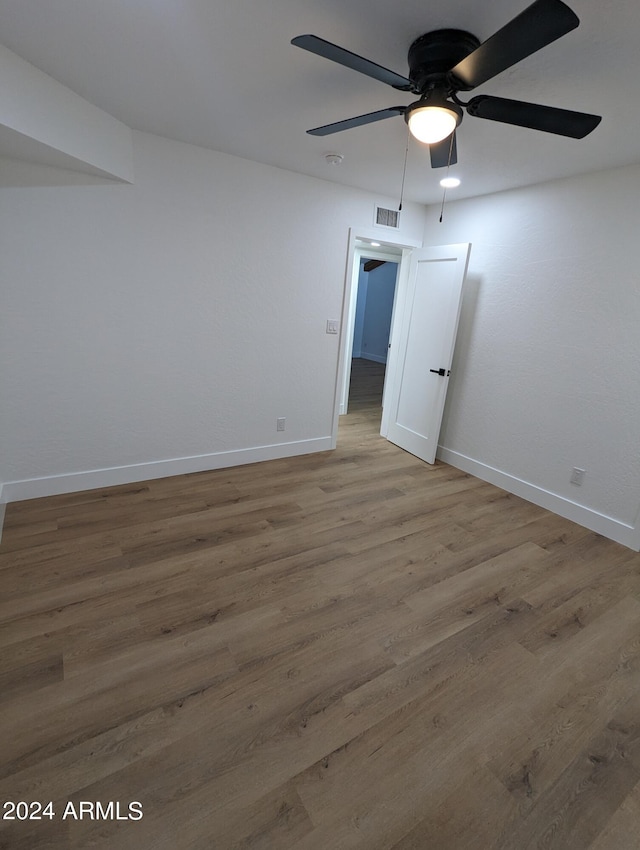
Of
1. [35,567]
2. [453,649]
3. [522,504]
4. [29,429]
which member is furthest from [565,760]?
[29,429]

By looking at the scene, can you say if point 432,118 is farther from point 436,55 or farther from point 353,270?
point 353,270

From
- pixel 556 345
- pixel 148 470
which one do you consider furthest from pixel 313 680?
pixel 556 345

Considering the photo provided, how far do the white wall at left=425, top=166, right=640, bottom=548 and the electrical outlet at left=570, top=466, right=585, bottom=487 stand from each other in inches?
1.2

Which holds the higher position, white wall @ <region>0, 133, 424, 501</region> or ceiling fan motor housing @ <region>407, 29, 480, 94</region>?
ceiling fan motor housing @ <region>407, 29, 480, 94</region>

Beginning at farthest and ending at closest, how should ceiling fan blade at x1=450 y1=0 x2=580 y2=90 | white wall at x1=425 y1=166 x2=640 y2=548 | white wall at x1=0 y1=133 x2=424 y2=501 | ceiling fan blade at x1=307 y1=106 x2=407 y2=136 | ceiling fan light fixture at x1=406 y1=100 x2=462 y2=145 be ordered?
white wall at x1=425 y1=166 x2=640 y2=548, white wall at x1=0 y1=133 x2=424 y2=501, ceiling fan blade at x1=307 y1=106 x2=407 y2=136, ceiling fan light fixture at x1=406 y1=100 x2=462 y2=145, ceiling fan blade at x1=450 y1=0 x2=580 y2=90

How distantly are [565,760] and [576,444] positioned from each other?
217 cm

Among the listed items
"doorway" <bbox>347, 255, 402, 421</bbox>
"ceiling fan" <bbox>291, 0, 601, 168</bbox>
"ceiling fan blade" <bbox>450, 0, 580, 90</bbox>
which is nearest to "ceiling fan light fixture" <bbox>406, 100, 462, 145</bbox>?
"ceiling fan" <bbox>291, 0, 601, 168</bbox>

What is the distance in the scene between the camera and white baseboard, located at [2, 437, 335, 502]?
276cm

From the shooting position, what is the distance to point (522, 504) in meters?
3.24

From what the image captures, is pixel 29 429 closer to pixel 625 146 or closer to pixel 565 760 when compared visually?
pixel 565 760

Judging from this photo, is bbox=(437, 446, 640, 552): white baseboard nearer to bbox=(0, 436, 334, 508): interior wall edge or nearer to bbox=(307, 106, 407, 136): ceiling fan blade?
bbox=(0, 436, 334, 508): interior wall edge

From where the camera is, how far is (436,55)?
1478 millimetres

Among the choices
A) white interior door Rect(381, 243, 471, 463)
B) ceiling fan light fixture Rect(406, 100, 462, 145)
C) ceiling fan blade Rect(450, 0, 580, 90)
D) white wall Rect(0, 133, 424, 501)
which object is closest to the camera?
ceiling fan blade Rect(450, 0, 580, 90)

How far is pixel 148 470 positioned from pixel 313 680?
218 cm
